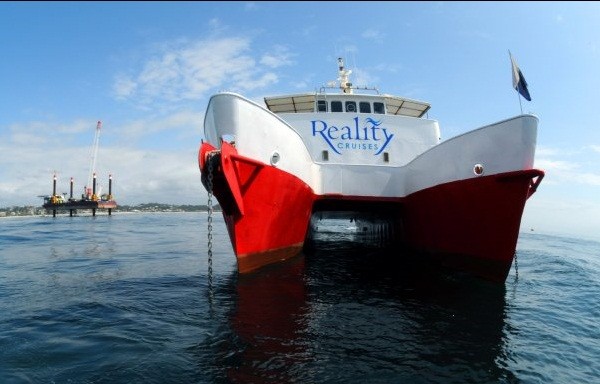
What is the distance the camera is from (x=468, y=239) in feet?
32.3

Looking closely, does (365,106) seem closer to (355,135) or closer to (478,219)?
(355,135)

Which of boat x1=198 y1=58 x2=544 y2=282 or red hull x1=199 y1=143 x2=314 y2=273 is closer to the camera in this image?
red hull x1=199 y1=143 x2=314 y2=273

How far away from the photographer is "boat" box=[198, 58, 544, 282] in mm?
8695

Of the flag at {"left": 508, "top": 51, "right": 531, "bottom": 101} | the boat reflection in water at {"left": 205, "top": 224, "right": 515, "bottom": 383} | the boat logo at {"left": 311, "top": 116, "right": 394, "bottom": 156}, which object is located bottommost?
the boat reflection in water at {"left": 205, "top": 224, "right": 515, "bottom": 383}

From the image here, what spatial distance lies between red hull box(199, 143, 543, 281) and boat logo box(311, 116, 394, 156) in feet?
7.92

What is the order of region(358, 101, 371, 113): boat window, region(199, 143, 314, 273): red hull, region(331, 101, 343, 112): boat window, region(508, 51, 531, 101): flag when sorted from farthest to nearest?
region(358, 101, 371, 113): boat window < region(331, 101, 343, 112): boat window < region(508, 51, 531, 101): flag < region(199, 143, 314, 273): red hull

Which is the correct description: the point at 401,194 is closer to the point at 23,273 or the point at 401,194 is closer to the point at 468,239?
the point at 468,239

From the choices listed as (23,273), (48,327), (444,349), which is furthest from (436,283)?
(23,273)

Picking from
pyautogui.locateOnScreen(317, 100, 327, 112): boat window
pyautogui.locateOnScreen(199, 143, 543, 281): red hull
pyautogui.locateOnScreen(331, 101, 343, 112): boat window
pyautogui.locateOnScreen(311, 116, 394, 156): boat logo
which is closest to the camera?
pyautogui.locateOnScreen(199, 143, 543, 281): red hull

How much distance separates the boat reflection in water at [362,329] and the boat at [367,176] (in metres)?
1.24

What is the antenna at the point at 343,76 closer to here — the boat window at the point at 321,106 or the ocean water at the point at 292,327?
the boat window at the point at 321,106

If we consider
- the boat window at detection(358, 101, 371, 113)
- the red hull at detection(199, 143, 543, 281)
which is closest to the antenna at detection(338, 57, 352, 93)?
the boat window at detection(358, 101, 371, 113)

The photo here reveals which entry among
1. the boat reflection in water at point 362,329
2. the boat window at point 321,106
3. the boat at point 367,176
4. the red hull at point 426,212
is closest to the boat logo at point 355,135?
the boat at point 367,176

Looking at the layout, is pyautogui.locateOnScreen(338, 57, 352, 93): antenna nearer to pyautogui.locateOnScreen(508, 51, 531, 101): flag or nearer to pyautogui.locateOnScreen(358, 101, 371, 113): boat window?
pyautogui.locateOnScreen(358, 101, 371, 113): boat window
